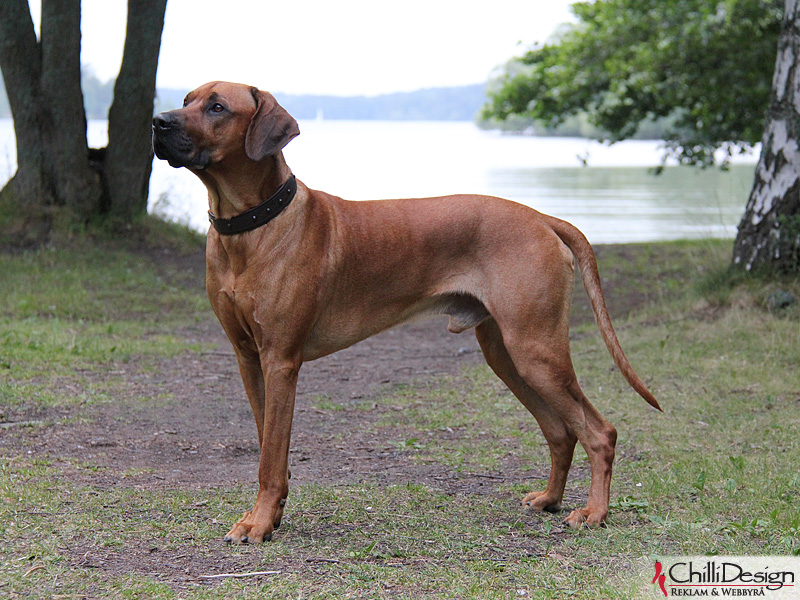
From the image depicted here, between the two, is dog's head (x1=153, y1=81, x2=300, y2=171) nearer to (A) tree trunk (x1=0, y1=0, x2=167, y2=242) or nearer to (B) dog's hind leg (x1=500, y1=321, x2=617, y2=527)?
(B) dog's hind leg (x1=500, y1=321, x2=617, y2=527)

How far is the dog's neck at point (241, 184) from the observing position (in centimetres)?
387

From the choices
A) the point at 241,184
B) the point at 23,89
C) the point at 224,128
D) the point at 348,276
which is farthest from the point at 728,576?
the point at 23,89

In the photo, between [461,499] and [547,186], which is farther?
[547,186]

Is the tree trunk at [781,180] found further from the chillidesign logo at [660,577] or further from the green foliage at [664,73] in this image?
the chillidesign logo at [660,577]

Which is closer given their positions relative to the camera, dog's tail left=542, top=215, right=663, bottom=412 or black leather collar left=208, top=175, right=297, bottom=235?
black leather collar left=208, top=175, right=297, bottom=235

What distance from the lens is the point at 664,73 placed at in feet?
40.3

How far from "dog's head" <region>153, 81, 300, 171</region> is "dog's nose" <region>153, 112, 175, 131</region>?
14 mm

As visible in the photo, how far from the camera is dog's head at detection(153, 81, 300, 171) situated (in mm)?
3666

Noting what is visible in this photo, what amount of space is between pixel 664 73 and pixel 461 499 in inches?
372

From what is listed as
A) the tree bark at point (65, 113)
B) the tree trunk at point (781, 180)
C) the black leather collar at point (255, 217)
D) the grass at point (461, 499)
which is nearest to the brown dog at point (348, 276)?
the black leather collar at point (255, 217)

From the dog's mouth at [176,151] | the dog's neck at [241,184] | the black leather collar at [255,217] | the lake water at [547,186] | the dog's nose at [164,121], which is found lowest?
the lake water at [547,186]

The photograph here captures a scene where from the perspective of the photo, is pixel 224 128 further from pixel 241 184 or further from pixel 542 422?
pixel 542 422

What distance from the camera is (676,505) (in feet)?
14.3

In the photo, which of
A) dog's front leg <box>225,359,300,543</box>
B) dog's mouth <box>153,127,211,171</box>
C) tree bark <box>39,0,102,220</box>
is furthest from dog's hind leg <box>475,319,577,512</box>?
tree bark <box>39,0,102,220</box>
